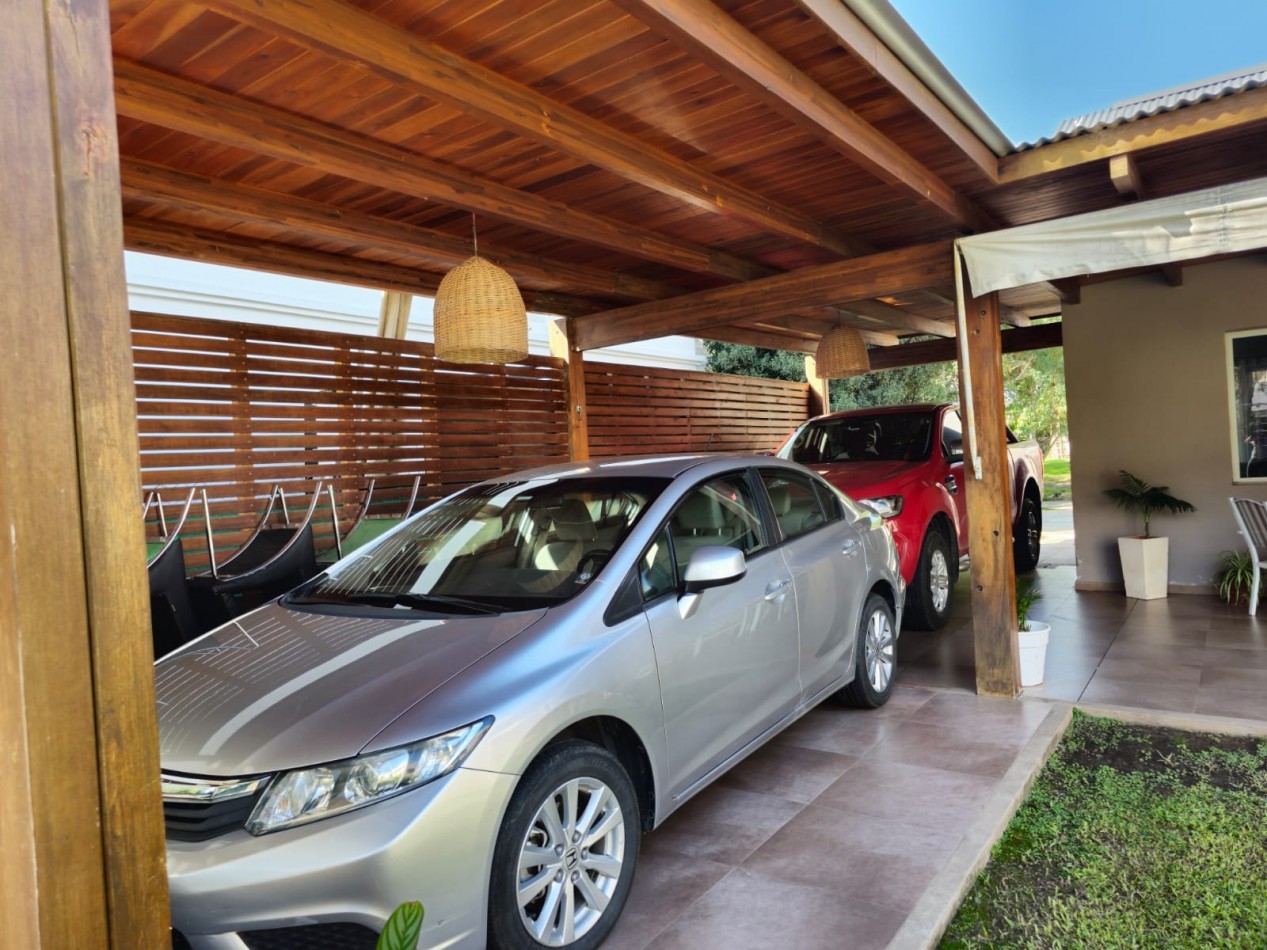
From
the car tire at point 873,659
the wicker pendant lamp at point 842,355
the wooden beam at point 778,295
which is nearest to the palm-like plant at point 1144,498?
the wicker pendant lamp at point 842,355

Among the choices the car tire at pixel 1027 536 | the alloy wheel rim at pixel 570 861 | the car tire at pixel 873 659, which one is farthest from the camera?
the car tire at pixel 1027 536

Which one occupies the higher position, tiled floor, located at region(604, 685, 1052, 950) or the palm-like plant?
the palm-like plant

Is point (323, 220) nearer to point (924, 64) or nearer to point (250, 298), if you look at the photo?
point (924, 64)

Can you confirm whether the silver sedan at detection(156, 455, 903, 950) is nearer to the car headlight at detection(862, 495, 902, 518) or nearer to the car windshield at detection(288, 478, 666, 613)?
the car windshield at detection(288, 478, 666, 613)

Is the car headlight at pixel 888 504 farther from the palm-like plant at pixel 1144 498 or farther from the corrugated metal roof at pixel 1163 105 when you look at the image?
the palm-like plant at pixel 1144 498

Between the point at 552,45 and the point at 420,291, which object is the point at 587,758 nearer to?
the point at 552,45

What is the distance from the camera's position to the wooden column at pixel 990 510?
482cm

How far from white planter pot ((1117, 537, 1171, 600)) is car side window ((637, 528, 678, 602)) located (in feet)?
19.4

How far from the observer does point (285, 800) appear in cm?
205

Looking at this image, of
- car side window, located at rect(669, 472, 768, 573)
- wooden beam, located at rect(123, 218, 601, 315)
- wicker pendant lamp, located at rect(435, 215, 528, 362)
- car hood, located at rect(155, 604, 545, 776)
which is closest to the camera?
car hood, located at rect(155, 604, 545, 776)

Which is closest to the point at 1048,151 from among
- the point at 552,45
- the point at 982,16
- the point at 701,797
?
the point at 552,45

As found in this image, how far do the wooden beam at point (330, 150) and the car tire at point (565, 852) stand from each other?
2.89m

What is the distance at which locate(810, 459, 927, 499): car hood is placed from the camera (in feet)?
20.2

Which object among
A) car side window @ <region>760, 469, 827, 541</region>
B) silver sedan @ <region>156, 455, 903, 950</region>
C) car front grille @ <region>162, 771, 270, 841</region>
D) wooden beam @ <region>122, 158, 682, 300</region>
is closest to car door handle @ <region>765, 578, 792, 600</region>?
silver sedan @ <region>156, 455, 903, 950</region>
